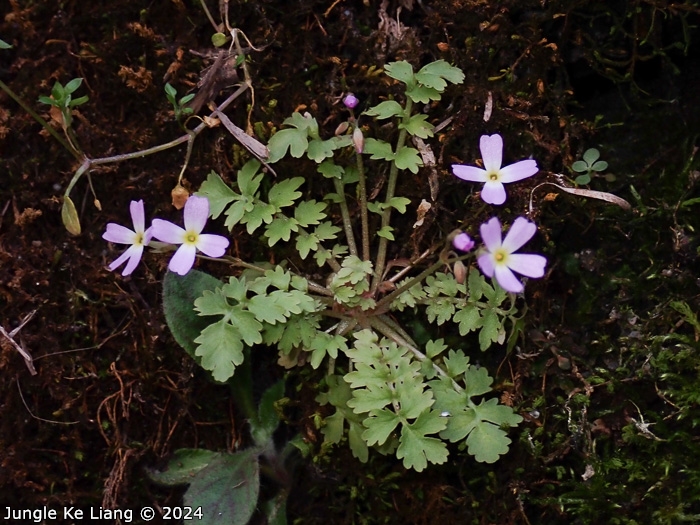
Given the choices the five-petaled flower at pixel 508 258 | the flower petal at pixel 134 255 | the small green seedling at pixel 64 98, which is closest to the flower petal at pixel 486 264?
the five-petaled flower at pixel 508 258

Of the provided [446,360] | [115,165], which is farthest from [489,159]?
[115,165]

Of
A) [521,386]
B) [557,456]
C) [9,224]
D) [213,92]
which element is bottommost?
[557,456]

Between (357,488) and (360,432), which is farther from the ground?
(360,432)

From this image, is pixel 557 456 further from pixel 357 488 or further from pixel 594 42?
pixel 594 42

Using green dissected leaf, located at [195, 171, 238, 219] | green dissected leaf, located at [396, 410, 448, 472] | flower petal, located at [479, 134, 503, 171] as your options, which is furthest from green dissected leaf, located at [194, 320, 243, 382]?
flower petal, located at [479, 134, 503, 171]

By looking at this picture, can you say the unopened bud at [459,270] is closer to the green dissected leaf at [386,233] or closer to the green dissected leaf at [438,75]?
the green dissected leaf at [386,233]

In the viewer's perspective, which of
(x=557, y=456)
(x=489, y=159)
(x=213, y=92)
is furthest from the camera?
(x=213, y=92)

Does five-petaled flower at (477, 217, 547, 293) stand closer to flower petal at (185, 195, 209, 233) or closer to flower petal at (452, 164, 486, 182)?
flower petal at (452, 164, 486, 182)
